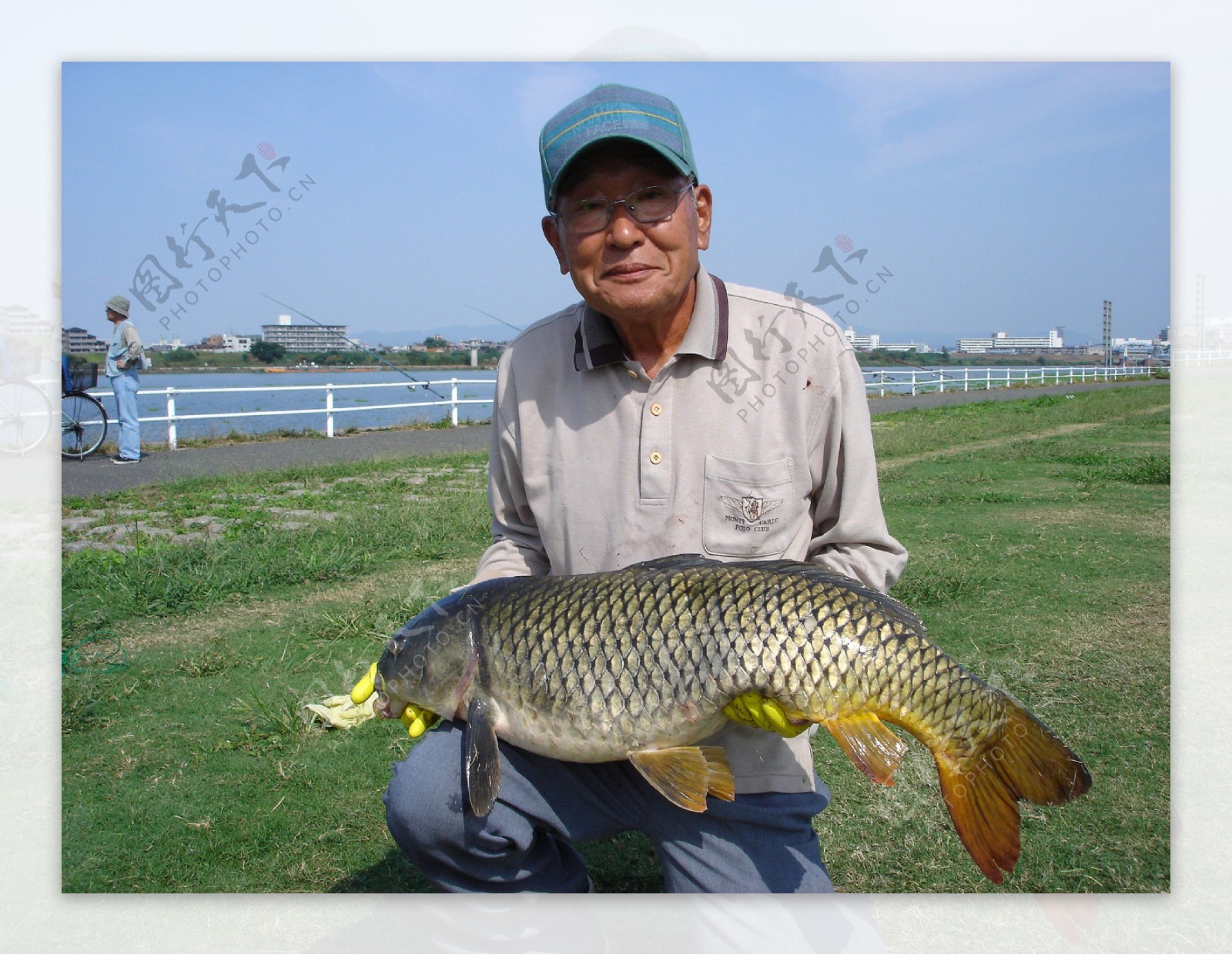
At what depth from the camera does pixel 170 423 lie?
13375 mm

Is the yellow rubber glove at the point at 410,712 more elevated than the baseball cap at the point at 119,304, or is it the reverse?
the baseball cap at the point at 119,304

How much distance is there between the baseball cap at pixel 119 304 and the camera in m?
10.9

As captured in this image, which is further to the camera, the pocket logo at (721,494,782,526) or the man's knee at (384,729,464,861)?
the pocket logo at (721,494,782,526)

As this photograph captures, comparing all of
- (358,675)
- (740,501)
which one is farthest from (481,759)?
(358,675)

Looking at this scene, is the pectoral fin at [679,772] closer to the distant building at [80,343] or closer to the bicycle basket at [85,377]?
the distant building at [80,343]

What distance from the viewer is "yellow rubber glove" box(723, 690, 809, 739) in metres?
2.24

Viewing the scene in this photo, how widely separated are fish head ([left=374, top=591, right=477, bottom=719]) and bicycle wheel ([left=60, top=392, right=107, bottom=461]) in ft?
31.9

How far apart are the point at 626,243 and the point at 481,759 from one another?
130 centimetres

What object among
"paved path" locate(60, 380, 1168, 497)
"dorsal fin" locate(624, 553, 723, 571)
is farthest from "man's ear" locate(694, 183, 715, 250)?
"paved path" locate(60, 380, 1168, 497)

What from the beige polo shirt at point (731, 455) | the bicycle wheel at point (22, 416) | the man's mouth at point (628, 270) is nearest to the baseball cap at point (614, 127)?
the man's mouth at point (628, 270)

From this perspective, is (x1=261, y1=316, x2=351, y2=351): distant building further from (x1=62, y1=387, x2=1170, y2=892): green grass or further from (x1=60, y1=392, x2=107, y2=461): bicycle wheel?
(x1=60, y1=392, x2=107, y2=461): bicycle wheel

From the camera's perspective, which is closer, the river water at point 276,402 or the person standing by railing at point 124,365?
the person standing by railing at point 124,365

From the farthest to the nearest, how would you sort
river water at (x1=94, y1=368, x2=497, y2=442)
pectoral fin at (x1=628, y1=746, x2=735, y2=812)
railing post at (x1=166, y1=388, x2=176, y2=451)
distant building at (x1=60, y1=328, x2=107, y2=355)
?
river water at (x1=94, y1=368, x2=497, y2=442), railing post at (x1=166, y1=388, x2=176, y2=451), distant building at (x1=60, y1=328, x2=107, y2=355), pectoral fin at (x1=628, y1=746, x2=735, y2=812)

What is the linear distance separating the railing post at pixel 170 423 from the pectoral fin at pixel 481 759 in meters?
12.1
